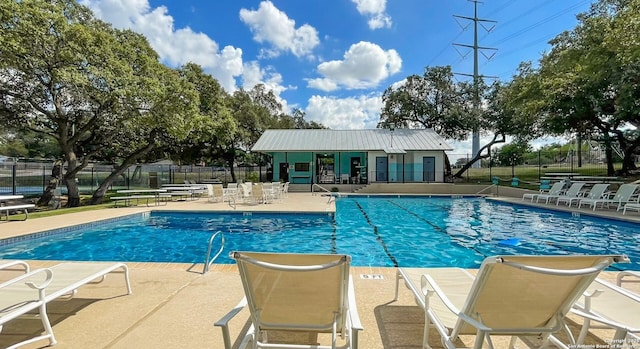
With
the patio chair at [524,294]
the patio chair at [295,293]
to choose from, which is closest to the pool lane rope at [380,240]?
the patio chair at [524,294]

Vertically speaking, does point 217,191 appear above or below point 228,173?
below

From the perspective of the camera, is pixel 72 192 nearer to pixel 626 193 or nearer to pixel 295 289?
pixel 295 289

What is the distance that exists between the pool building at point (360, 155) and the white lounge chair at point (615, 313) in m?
19.9

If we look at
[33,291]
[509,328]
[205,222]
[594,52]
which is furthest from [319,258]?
[594,52]

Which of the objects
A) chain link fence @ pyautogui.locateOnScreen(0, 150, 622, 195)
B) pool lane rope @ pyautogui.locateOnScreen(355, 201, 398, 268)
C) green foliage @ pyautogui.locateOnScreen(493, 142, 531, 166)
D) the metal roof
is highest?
the metal roof

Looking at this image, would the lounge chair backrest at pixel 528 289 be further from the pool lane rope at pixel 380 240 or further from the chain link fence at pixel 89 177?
the chain link fence at pixel 89 177

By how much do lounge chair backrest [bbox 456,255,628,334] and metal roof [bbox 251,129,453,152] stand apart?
835 inches

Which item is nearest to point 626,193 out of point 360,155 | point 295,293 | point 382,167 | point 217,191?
point 382,167

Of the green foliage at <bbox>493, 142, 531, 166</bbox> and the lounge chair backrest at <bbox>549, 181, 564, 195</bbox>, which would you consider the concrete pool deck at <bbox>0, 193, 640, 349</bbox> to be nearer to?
the lounge chair backrest at <bbox>549, 181, 564, 195</bbox>

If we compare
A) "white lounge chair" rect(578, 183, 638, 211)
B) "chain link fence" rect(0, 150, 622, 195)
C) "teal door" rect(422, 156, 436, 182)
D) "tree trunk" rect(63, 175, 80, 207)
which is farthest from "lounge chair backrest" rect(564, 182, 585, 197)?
"tree trunk" rect(63, 175, 80, 207)

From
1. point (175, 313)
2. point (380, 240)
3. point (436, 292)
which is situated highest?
point (436, 292)

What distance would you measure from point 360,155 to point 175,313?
23.0 m

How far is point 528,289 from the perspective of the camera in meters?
1.96

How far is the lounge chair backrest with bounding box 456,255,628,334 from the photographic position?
6.13ft
